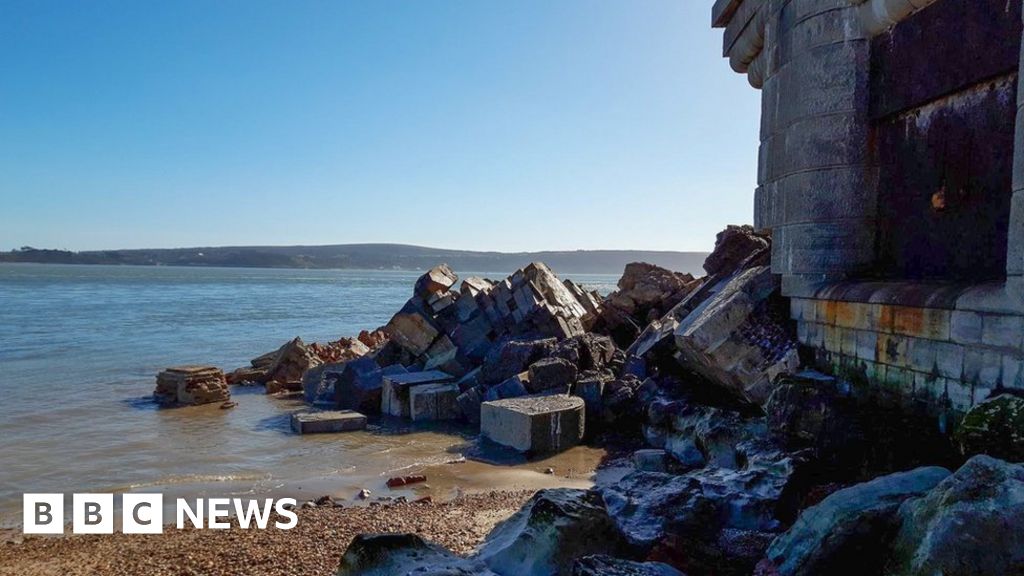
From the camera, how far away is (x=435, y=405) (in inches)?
433

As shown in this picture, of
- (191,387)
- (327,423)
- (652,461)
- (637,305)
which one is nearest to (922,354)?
(652,461)

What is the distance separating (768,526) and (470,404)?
6.77 metres

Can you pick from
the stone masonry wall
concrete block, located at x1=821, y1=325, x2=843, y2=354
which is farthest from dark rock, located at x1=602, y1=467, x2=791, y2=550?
concrete block, located at x1=821, y1=325, x2=843, y2=354

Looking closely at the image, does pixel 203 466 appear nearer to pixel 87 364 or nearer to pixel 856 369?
pixel 856 369

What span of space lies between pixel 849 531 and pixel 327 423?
8477 millimetres

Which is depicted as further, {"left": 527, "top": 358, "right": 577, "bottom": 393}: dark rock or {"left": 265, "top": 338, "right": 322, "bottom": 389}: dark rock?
{"left": 265, "top": 338, "right": 322, "bottom": 389}: dark rock

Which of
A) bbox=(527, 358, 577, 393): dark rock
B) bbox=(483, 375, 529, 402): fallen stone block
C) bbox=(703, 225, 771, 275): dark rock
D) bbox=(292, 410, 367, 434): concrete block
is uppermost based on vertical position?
bbox=(703, 225, 771, 275): dark rock

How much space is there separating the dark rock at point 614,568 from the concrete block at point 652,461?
363 cm

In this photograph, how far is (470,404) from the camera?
1070 centimetres

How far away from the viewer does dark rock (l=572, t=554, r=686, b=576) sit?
10.6 ft

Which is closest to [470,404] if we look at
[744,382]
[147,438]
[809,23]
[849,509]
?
[147,438]

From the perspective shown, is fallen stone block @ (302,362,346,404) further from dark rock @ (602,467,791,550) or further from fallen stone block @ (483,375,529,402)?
dark rock @ (602,467,791,550)

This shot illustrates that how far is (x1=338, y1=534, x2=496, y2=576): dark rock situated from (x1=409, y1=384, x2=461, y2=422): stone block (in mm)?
7226

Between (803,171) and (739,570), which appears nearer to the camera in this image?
(739,570)
